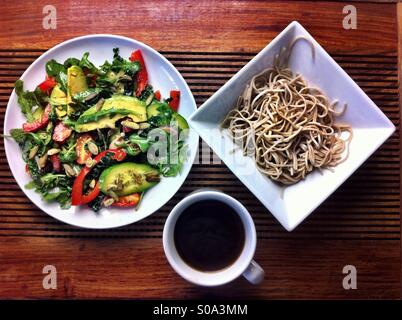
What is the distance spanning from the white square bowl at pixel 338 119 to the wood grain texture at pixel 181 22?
0.19 metres

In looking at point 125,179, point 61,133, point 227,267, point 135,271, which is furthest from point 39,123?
point 227,267

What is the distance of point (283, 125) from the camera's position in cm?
143

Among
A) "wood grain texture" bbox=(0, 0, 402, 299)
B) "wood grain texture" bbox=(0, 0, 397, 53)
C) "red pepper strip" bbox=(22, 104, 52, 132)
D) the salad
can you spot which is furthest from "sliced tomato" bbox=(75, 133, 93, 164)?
"wood grain texture" bbox=(0, 0, 397, 53)

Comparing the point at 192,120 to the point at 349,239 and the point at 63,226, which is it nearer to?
the point at 63,226

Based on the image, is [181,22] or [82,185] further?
[181,22]

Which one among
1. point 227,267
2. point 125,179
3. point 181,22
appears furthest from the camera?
point 181,22

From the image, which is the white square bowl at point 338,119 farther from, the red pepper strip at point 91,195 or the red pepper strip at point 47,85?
the red pepper strip at point 47,85

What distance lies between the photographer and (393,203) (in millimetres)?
1549

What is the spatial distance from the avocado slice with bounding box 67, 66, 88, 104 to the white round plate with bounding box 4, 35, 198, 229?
7cm

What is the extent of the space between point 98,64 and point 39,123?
10.1 inches

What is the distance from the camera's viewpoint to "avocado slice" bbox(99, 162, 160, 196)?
142 centimetres

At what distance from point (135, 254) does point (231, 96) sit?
1.90ft

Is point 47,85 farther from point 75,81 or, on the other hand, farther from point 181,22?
point 181,22

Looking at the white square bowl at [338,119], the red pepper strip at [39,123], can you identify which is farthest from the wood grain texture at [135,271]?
the red pepper strip at [39,123]
